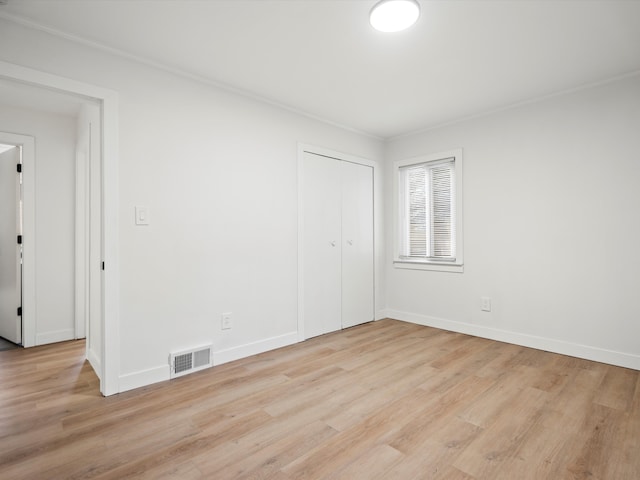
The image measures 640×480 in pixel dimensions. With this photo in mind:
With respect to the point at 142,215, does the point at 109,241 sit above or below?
below

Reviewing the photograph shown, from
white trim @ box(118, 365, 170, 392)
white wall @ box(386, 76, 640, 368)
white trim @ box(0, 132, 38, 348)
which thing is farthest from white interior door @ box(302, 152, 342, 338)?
white trim @ box(0, 132, 38, 348)

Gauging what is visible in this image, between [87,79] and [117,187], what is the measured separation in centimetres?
74

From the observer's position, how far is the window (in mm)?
3898

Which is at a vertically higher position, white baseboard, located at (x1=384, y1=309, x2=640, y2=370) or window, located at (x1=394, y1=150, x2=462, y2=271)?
window, located at (x1=394, y1=150, x2=462, y2=271)

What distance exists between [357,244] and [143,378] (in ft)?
8.80

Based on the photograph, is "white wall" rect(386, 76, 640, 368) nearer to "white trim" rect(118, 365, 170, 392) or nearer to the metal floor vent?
the metal floor vent

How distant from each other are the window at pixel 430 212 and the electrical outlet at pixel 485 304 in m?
0.41

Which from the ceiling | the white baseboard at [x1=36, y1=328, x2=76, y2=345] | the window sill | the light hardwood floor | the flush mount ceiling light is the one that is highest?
the ceiling

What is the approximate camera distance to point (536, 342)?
3270 mm

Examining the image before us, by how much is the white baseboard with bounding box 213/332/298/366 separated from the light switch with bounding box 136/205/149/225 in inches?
49.0

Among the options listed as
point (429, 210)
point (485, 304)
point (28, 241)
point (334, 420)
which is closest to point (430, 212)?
point (429, 210)

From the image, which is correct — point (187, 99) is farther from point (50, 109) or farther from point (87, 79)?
point (50, 109)

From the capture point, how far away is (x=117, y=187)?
236 cm

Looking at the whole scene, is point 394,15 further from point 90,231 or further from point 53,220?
point 53,220
